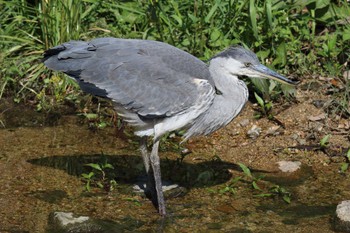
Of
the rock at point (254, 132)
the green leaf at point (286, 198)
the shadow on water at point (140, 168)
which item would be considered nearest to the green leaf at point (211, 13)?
the rock at point (254, 132)

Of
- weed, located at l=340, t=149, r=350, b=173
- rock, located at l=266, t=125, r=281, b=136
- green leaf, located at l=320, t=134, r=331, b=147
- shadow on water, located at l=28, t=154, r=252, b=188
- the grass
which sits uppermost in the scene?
the grass

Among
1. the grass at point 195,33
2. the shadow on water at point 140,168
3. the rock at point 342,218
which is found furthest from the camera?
the grass at point 195,33

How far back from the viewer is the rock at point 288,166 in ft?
21.4

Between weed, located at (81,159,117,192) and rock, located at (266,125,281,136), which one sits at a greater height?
weed, located at (81,159,117,192)

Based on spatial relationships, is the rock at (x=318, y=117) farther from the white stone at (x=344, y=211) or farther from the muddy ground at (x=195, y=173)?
the white stone at (x=344, y=211)

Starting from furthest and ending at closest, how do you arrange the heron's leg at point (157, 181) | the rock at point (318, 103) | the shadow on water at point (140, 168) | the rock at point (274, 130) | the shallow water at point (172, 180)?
the rock at point (318, 103) < the rock at point (274, 130) < the shadow on water at point (140, 168) < the heron's leg at point (157, 181) < the shallow water at point (172, 180)

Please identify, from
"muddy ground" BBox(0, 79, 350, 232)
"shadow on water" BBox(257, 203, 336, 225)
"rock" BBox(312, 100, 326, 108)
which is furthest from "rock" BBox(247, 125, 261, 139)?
"shadow on water" BBox(257, 203, 336, 225)

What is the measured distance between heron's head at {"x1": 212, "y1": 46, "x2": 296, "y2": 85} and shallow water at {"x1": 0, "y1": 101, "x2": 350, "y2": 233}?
0.88 meters

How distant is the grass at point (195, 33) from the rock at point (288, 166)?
93cm

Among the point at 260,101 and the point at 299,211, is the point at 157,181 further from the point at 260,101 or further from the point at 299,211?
the point at 260,101

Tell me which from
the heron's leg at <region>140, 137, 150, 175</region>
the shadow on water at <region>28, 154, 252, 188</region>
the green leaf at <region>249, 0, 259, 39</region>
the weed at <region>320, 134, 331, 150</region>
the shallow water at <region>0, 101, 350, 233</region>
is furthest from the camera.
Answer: the green leaf at <region>249, 0, 259, 39</region>

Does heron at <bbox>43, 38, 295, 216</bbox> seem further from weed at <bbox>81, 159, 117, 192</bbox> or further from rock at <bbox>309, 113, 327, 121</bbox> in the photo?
rock at <bbox>309, 113, 327, 121</bbox>

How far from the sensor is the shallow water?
18.4ft

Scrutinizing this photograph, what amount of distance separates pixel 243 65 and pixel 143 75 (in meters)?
0.75
